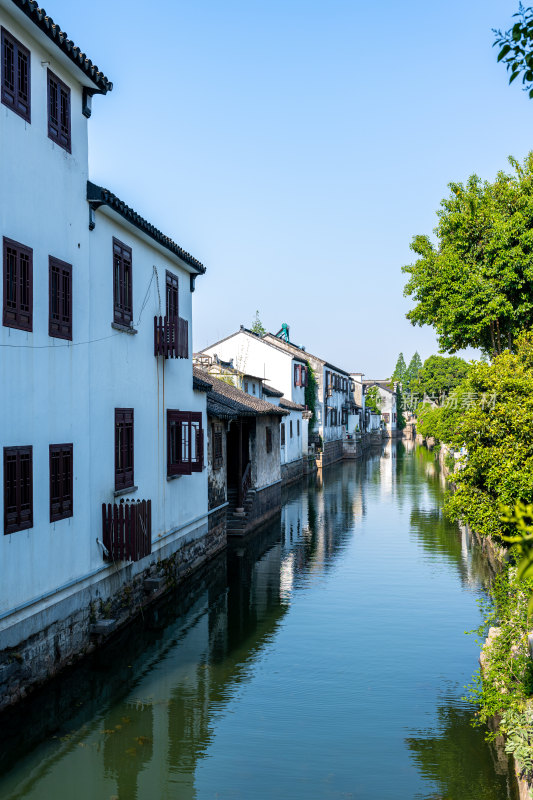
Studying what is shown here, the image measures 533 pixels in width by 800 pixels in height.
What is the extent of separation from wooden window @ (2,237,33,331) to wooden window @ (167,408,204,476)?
759 cm

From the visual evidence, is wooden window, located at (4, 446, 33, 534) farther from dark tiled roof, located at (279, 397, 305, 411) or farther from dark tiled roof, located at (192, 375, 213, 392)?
dark tiled roof, located at (279, 397, 305, 411)

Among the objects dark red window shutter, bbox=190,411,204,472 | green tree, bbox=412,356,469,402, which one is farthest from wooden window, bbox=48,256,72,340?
green tree, bbox=412,356,469,402

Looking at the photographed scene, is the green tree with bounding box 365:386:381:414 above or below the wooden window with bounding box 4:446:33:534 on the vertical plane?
above

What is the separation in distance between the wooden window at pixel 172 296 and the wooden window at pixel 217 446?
5401 millimetres

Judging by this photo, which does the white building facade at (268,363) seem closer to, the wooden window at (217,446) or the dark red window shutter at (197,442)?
the wooden window at (217,446)

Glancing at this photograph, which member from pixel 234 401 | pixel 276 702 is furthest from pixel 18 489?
pixel 234 401

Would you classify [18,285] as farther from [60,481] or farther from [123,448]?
[123,448]

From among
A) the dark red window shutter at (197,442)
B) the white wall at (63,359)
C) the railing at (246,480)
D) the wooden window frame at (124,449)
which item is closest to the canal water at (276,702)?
the white wall at (63,359)

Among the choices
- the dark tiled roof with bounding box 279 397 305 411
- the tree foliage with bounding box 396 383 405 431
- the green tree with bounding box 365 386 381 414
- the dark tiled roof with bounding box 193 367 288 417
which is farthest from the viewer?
the tree foliage with bounding box 396 383 405 431

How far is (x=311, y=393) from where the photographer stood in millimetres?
58500

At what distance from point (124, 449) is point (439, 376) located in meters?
78.8

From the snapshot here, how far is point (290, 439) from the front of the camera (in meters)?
47.2

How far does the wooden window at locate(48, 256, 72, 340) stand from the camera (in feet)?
39.1

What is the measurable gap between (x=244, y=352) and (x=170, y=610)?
34.0m
